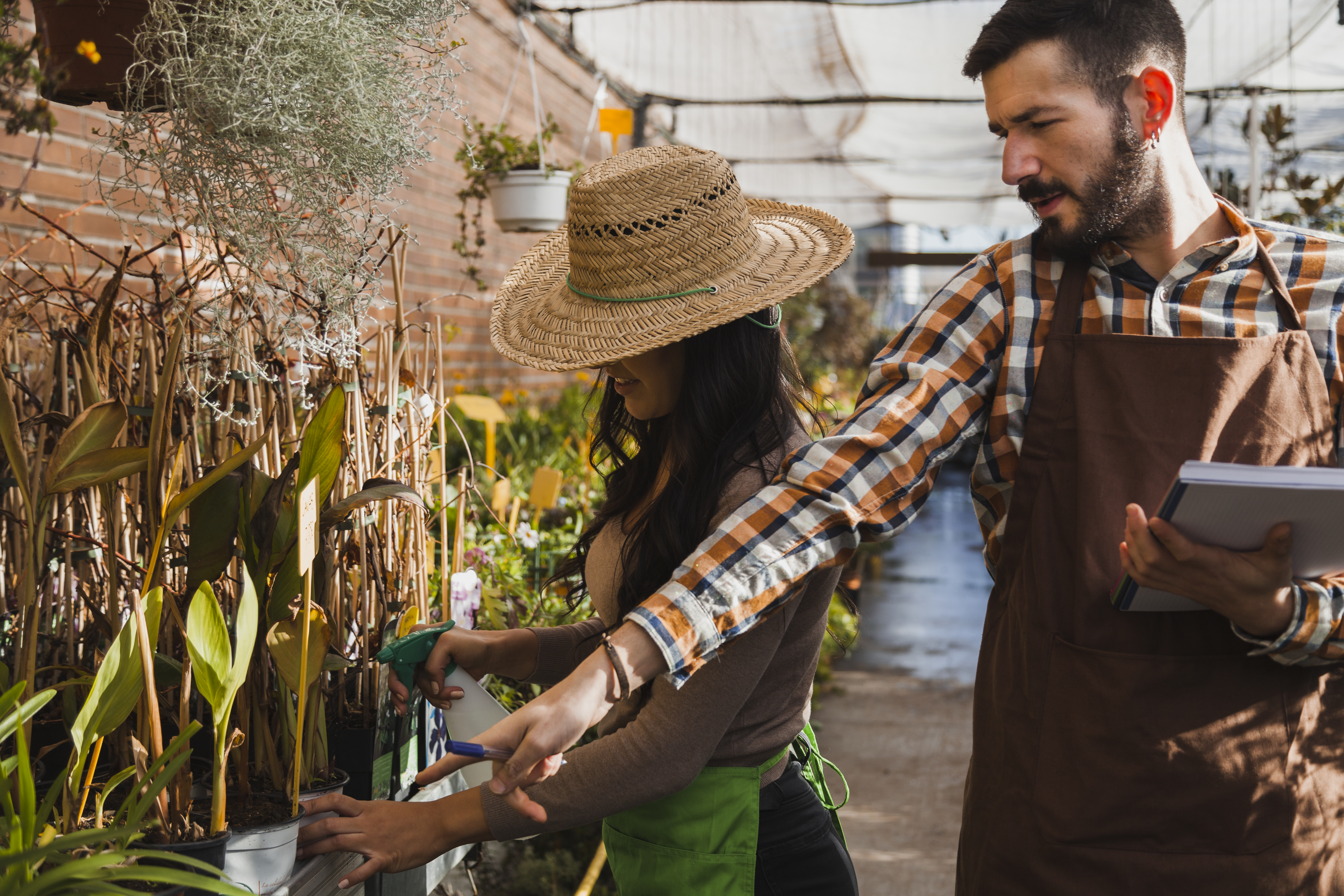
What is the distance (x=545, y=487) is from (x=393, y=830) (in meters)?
1.45

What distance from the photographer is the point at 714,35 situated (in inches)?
218

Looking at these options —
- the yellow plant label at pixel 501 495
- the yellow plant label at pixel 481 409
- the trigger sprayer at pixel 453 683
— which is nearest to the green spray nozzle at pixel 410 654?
the trigger sprayer at pixel 453 683

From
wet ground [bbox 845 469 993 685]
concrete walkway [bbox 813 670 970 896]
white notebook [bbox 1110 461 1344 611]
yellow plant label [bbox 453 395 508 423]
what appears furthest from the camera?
wet ground [bbox 845 469 993 685]

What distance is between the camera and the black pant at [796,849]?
1320 millimetres

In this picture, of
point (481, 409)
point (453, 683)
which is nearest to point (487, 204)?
point (481, 409)

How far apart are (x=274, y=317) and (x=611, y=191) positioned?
1.61 feet

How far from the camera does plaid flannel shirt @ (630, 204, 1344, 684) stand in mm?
1025

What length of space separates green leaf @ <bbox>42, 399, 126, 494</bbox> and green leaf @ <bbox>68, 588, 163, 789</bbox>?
0.18 meters

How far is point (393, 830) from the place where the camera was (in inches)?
46.4

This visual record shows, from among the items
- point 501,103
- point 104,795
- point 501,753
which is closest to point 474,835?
point 501,753

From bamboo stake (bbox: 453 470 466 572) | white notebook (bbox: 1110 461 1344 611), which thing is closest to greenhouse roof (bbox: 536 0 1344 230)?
white notebook (bbox: 1110 461 1344 611)

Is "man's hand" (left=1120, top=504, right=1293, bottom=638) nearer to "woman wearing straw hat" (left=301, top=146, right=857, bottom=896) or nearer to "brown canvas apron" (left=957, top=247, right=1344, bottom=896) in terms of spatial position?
"brown canvas apron" (left=957, top=247, right=1344, bottom=896)

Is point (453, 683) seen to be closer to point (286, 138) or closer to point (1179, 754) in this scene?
point (286, 138)

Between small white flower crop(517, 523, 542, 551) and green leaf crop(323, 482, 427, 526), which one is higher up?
green leaf crop(323, 482, 427, 526)
